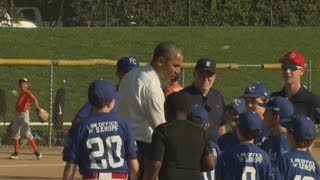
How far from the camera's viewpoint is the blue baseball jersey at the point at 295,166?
7.75 meters

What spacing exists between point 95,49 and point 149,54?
2.00 meters

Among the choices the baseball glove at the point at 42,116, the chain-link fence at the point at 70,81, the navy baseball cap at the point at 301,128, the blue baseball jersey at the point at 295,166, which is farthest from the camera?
the chain-link fence at the point at 70,81

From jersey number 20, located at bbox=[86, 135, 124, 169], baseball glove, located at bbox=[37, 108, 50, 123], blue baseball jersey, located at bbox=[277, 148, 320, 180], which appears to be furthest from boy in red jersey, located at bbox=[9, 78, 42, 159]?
blue baseball jersey, located at bbox=[277, 148, 320, 180]

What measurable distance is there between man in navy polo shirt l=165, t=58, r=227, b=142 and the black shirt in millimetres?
1470

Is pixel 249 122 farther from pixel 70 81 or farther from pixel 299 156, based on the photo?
pixel 70 81

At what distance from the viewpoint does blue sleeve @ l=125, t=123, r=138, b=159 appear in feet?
27.8

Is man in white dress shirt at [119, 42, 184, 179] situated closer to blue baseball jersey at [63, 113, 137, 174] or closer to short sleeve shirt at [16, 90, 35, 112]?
blue baseball jersey at [63, 113, 137, 174]

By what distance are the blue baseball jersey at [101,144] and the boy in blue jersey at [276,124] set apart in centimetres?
123

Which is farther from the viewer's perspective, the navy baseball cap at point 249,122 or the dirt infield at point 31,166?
the dirt infield at point 31,166

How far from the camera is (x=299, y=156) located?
25.5 ft

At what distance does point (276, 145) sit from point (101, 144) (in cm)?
156

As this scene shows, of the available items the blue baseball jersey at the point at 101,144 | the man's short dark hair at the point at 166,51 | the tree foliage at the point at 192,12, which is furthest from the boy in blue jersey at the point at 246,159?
the tree foliage at the point at 192,12

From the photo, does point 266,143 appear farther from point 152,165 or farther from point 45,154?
point 45,154

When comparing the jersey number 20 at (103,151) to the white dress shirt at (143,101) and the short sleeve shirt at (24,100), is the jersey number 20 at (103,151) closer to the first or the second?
the white dress shirt at (143,101)
